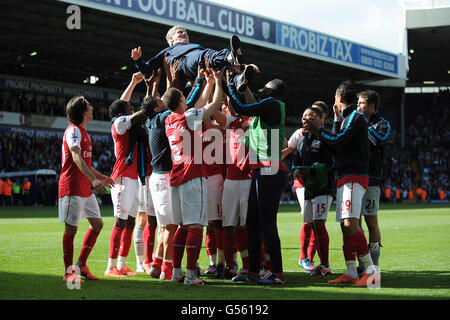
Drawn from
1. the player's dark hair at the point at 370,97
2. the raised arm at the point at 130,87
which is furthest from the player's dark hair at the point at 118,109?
the player's dark hair at the point at 370,97

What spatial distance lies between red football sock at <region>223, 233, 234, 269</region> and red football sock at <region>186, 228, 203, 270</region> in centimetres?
77

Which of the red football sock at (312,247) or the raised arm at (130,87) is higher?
the raised arm at (130,87)

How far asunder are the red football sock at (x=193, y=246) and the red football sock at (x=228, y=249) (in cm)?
77

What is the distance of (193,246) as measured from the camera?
5.97m

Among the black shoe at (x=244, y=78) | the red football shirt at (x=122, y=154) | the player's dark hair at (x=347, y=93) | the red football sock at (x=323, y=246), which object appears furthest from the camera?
the red football sock at (x=323, y=246)

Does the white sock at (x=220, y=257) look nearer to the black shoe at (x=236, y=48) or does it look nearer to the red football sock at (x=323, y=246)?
the red football sock at (x=323, y=246)

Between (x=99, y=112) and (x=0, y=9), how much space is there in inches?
491

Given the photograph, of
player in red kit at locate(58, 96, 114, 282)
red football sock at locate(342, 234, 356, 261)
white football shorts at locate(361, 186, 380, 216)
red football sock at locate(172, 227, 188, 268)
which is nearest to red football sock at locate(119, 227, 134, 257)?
player in red kit at locate(58, 96, 114, 282)

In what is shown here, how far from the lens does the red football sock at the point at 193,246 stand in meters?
5.96

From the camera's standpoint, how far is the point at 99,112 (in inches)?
1385

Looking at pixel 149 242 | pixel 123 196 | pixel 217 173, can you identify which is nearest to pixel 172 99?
pixel 217 173

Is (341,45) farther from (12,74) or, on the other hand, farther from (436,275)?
(436,275)

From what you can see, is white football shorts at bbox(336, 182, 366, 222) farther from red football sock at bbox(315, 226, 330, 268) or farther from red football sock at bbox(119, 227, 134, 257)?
red football sock at bbox(119, 227, 134, 257)
